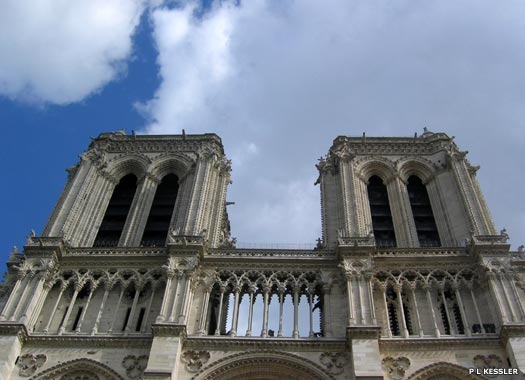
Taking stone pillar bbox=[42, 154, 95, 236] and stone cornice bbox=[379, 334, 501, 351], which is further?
stone pillar bbox=[42, 154, 95, 236]

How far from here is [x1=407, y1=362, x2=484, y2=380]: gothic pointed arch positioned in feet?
85.7

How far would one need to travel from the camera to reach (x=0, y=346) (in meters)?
27.0

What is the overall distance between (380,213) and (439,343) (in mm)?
11256

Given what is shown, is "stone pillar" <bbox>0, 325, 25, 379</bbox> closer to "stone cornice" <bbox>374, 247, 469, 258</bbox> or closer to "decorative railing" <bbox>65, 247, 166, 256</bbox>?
"decorative railing" <bbox>65, 247, 166, 256</bbox>

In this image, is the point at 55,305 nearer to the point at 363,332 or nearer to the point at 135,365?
the point at 135,365

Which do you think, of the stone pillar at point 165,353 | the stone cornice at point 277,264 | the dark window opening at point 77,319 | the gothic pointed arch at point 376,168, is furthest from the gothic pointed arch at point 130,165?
the stone pillar at point 165,353

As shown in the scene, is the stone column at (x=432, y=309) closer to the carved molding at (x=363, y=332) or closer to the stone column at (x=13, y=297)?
the carved molding at (x=363, y=332)

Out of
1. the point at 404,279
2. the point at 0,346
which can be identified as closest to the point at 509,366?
the point at 404,279

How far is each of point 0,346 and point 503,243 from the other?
74.2 feet

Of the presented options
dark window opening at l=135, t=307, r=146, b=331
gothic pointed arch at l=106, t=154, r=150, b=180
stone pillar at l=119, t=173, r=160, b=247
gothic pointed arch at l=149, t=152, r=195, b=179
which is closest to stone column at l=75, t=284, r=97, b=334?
dark window opening at l=135, t=307, r=146, b=331

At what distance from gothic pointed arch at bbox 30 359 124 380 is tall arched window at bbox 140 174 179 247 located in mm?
9241

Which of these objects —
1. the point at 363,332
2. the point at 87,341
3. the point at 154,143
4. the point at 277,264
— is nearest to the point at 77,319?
the point at 87,341

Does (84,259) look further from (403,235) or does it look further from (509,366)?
(509,366)

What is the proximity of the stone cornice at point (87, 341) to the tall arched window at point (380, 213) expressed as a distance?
45.6ft
